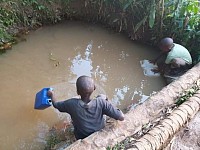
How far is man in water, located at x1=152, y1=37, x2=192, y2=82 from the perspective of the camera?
473 centimetres

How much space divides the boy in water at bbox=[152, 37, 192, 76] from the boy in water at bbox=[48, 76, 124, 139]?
188 cm

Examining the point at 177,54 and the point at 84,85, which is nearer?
the point at 84,85

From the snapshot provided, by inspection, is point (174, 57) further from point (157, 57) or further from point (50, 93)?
point (50, 93)

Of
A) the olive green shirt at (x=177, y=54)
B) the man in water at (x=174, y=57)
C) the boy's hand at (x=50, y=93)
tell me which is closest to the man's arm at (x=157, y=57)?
the man in water at (x=174, y=57)

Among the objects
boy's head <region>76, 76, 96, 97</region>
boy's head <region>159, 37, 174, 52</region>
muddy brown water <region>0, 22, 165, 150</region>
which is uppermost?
boy's head <region>76, 76, 96, 97</region>

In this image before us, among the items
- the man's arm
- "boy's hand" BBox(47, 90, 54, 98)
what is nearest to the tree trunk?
"boy's hand" BBox(47, 90, 54, 98)

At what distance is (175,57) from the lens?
4.73 metres

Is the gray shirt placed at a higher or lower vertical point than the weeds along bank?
lower

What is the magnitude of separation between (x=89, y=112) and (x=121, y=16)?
9.63 feet

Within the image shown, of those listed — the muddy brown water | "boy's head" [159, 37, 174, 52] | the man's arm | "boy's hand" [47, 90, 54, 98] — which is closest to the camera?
"boy's hand" [47, 90, 54, 98]

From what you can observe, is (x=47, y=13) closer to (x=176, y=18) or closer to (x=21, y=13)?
(x=21, y=13)

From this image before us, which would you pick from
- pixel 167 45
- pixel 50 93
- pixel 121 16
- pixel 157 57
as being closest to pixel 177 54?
pixel 167 45

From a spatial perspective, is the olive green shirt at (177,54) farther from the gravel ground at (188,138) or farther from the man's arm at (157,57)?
the gravel ground at (188,138)

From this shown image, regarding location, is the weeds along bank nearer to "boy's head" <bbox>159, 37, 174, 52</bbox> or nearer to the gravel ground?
"boy's head" <bbox>159, 37, 174, 52</bbox>
